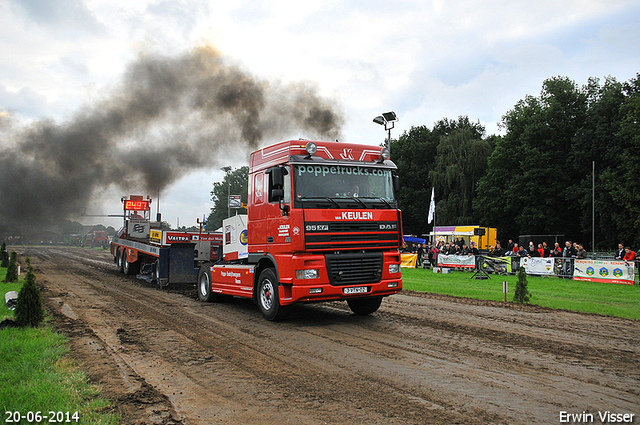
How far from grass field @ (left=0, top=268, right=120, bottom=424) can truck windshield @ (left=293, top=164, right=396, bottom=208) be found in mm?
4623

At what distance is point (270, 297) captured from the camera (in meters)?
9.55

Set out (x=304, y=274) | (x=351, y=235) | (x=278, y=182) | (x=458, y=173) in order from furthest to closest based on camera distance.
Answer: (x=458, y=173) < (x=351, y=235) < (x=278, y=182) < (x=304, y=274)

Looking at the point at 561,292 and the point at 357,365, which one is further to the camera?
the point at 561,292

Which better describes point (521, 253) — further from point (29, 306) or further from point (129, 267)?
point (29, 306)

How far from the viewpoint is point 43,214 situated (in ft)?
90.4

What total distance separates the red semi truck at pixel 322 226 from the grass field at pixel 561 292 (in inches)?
224

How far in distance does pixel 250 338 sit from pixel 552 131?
154 feet

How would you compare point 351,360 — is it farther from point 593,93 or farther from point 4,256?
point 593,93

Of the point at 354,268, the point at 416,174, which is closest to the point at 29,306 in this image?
the point at 354,268

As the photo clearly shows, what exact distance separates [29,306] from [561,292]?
49.5 ft

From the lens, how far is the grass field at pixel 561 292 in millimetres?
11938

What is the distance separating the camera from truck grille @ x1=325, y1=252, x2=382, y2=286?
886cm

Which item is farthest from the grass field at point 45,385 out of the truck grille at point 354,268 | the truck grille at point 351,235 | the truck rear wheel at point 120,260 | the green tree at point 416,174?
A: the green tree at point 416,174

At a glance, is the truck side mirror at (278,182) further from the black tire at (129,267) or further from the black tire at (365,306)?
the black tire at (129,267)
